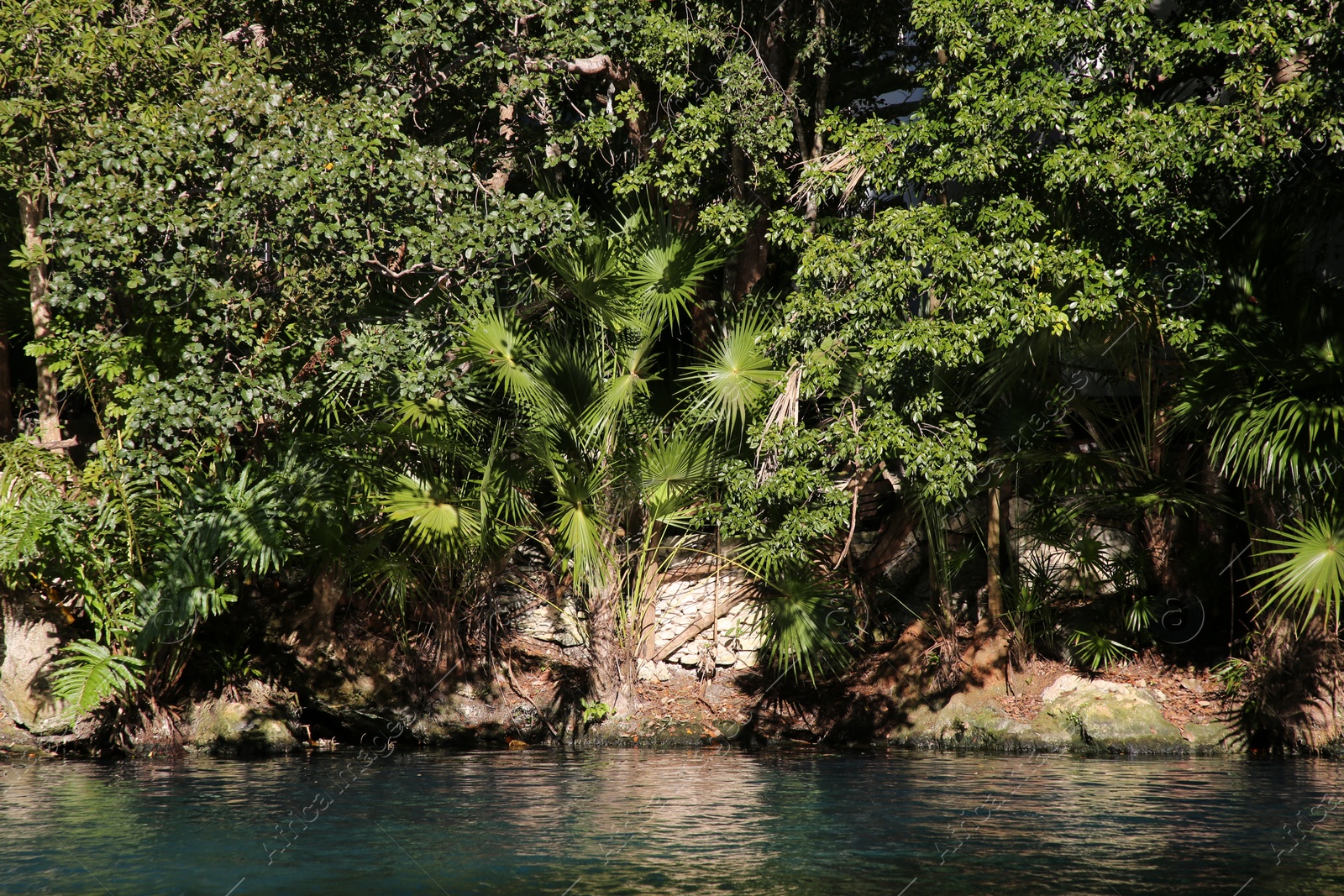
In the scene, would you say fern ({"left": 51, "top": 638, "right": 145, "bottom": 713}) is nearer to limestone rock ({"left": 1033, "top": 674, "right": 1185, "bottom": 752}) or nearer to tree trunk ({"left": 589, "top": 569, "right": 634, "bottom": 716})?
tree trunk ({"left": 589, "top": 569, "right": 634, "bottom": 716})

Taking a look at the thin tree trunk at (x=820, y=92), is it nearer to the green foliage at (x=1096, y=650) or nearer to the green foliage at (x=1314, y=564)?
the green foliage at (x=1096, y=650)

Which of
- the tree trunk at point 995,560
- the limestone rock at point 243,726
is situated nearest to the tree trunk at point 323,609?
the limestone rock at point 243,726

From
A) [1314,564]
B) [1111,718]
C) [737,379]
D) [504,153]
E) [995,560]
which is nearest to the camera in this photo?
[1314,564]

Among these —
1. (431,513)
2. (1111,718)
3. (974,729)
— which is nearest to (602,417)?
(431,513)

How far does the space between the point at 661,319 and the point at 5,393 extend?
288 inches

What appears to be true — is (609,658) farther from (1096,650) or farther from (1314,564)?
(1314,564)

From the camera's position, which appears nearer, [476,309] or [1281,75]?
[1281,75]

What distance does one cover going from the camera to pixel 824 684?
525 inches

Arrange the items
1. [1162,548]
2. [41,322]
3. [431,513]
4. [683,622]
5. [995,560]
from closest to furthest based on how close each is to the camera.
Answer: [431,513] → [41,322] → [1162,548] → [995,560] → [683,622]

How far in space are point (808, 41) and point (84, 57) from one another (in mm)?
6935

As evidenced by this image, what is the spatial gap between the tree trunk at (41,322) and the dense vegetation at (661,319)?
0.15 ft

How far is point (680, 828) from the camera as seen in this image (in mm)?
7375

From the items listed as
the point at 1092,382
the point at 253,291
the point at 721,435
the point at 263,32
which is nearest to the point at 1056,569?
the point at 1092,382

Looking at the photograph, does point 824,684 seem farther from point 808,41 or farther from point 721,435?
point 808,41
